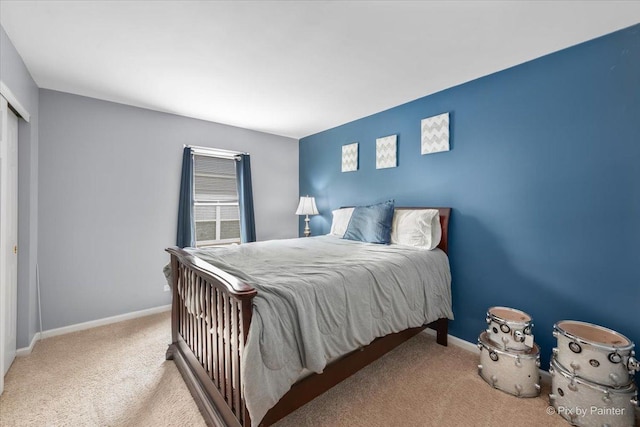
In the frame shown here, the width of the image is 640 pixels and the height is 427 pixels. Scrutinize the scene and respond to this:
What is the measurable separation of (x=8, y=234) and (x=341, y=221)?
3061 millimetres

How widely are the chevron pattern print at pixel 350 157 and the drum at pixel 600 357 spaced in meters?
2.60

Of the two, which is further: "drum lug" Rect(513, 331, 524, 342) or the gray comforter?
"drum lug" Rect(513, 331, 524, 342)

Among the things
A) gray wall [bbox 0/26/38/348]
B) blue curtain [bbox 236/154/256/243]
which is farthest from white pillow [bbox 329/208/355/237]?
gray wall [bbox 0/26/38/348]

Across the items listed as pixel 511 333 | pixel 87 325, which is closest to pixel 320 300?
pixel 511 333

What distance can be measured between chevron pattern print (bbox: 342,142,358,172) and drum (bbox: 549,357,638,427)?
2.77 m

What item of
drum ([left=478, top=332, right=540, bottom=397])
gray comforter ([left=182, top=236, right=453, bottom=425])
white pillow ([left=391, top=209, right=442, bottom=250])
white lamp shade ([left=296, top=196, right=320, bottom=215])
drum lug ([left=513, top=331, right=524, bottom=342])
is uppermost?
white lamp shade ([left=296, top=196, right=320, bottom=215])

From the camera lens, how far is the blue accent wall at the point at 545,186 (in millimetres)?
1693

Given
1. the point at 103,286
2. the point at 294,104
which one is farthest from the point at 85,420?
the point at 294,104

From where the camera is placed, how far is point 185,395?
1749 mm

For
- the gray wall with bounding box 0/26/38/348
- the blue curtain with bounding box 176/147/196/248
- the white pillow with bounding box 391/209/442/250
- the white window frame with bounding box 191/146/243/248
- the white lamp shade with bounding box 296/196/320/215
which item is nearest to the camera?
the gray wall with bounding box 0/26/38/348

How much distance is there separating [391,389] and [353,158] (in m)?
2.65

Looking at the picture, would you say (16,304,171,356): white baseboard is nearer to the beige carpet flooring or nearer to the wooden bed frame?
the beige carpet flooring

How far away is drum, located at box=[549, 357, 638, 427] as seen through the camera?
1.43m

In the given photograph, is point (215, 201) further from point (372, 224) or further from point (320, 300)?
point (320, 300)
